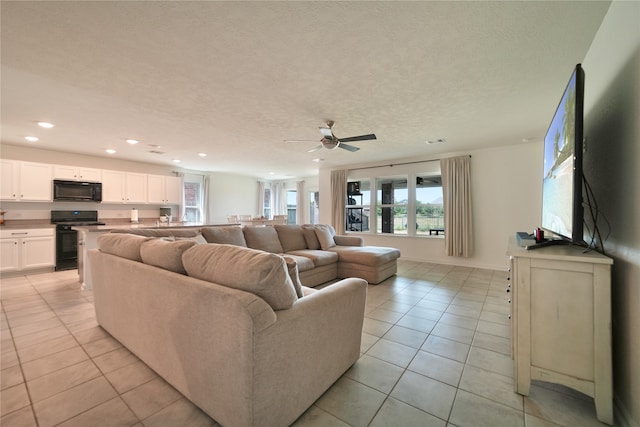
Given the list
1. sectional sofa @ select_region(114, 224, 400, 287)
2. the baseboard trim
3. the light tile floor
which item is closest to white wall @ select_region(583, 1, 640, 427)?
the baseboard trim

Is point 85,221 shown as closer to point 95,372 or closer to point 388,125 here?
point 95,372

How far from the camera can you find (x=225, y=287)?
1.26 meters

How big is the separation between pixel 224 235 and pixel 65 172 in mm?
4183

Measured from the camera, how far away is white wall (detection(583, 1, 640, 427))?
1.27m

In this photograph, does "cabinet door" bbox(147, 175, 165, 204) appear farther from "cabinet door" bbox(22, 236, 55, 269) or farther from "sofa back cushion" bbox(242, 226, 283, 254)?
"sofa back cushion" bbox(242, 226, 283, 254)

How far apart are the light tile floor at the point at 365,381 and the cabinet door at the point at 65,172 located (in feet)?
10.4

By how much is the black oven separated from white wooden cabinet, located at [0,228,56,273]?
0.26 feet

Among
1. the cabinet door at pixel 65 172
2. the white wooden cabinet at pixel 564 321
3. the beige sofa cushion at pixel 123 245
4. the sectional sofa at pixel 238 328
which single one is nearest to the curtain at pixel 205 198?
→ the cabinet door at pixel 65 172

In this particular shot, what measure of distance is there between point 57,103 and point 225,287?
11.1 feet

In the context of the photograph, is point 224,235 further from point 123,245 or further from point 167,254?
point 167,254

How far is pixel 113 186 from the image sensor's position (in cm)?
560

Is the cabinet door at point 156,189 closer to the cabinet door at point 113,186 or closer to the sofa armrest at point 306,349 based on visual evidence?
the cabinet door at point 113,186

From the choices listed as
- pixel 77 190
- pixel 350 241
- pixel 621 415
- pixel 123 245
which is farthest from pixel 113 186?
pixel 621 415

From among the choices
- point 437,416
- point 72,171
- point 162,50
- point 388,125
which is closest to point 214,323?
point 437,416
